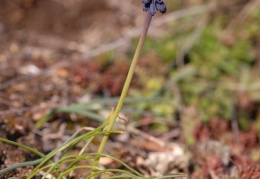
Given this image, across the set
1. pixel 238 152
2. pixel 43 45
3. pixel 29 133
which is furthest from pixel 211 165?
pixel 43 45

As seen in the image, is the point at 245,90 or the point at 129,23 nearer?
the point at 245,90

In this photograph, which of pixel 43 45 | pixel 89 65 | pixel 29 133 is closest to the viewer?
pixel 29 133

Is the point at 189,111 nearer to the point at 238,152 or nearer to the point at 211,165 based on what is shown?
the point at 238,152

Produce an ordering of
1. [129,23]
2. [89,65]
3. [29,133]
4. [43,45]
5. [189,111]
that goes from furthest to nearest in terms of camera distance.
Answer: [129,23], [43,45], [89,65], [189,111], [29,133]

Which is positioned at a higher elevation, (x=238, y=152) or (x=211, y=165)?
(x=238, y=152)

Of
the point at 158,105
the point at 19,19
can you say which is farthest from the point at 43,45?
the point at 158,105

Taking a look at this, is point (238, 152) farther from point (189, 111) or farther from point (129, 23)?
point (129, 23)

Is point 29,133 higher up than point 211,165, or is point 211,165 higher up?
point 29,133

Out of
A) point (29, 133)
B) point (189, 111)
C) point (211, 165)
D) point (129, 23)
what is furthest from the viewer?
point (129, 23)

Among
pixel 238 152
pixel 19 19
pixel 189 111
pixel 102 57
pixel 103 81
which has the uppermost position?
pixel 19 19
